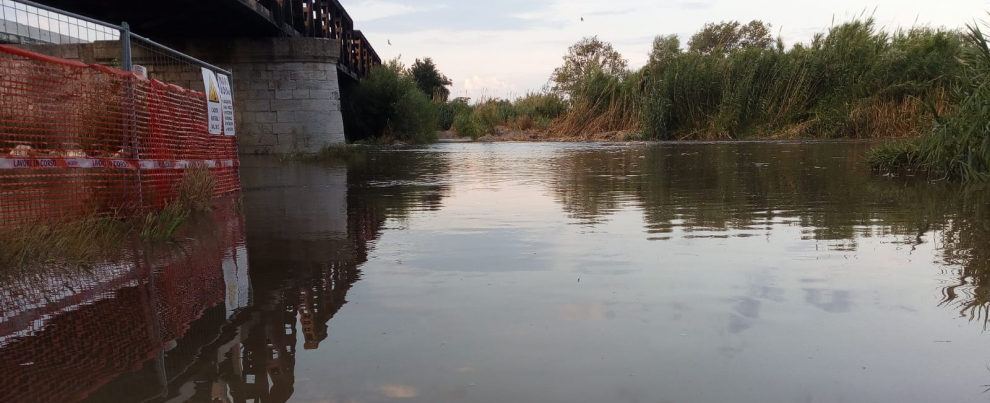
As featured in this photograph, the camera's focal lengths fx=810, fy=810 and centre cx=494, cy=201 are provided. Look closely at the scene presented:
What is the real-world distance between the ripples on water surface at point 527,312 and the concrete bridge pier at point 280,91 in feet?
49.7

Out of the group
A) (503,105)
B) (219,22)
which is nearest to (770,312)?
(219,22)

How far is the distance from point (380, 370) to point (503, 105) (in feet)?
136

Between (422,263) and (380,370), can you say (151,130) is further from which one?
(380,370)

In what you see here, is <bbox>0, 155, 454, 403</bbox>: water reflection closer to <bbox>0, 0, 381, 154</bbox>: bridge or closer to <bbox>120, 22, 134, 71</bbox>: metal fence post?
<bbox>120, 22, 134, 71</bbox>: metal fence post

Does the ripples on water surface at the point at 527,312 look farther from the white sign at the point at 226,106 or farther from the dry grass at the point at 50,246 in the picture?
the white sign at the point at 226,106

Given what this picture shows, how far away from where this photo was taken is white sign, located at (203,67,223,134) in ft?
27.4

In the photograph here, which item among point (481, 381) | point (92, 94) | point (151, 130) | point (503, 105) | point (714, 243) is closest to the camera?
point (481, 381)

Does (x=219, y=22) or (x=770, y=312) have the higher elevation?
(x=219, y=22)

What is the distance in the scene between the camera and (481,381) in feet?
8.30

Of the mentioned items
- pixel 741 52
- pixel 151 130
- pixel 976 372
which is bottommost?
pixel 976 372

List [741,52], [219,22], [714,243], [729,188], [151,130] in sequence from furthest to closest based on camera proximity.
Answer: [741,52]
[219,22]
[729,188]
[151,130]
[714,243]

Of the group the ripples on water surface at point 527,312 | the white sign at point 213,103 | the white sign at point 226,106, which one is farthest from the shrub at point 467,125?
the ripples on water surface at point 527,312

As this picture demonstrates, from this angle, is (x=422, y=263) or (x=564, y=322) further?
(x=422, y=263)

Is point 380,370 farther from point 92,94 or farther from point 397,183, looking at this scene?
point 397,183
